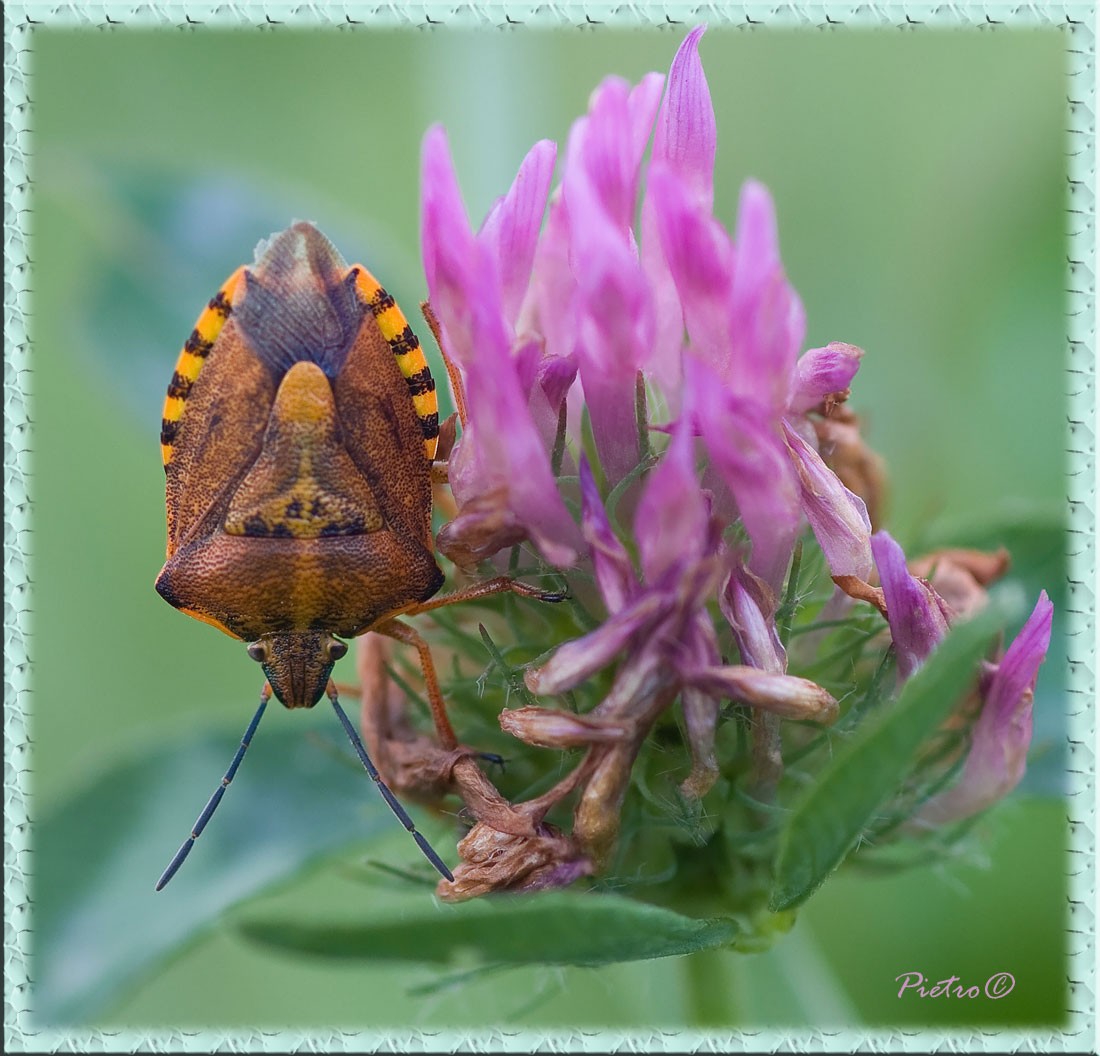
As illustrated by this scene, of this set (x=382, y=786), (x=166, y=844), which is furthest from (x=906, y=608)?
(x=166, y=844)

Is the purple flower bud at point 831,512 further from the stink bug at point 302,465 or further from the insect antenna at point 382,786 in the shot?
the insect antenna at point 382,786

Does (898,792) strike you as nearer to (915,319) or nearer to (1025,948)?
(1025,948)

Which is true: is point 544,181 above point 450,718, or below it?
above

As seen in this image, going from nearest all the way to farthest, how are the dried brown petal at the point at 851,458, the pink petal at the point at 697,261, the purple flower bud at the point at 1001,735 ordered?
1. the pink petal at the point at 697,261
2. the purple flower bud at the point at 1001,735
3. the dried brown petal at the point at 851,458

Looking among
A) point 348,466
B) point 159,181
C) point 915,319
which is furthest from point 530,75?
point 348,466

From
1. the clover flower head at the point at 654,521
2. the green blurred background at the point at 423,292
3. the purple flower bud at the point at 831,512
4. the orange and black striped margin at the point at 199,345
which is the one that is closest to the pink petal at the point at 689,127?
the clover flower head at the point at 654,521

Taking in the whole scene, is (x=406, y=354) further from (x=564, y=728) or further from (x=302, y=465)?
(x=564, y=728)

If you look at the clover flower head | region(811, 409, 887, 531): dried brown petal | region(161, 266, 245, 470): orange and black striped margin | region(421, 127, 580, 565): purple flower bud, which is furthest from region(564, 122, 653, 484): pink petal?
region(161, 266, 245, 470): orange and black striped margin
